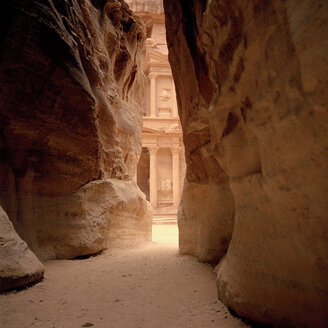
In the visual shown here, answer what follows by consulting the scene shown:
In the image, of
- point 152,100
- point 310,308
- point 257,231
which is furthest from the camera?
point 152,100

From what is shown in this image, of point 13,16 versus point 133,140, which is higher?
point 13,16

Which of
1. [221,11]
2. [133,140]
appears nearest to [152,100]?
[133,140]

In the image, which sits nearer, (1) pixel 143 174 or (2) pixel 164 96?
(2) pixel 164 96

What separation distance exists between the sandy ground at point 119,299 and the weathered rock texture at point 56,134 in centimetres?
88

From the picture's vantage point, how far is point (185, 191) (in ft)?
18.9

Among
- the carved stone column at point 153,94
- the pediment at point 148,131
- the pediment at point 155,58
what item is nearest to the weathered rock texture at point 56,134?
the pediment at point 148,131

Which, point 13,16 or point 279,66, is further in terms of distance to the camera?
point 13,16

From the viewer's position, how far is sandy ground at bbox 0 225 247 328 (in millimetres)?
2326

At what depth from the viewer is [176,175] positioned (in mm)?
19656

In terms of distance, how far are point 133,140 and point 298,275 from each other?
759 cm

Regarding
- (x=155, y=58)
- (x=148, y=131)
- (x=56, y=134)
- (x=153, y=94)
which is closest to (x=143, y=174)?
(x=148, y=131)

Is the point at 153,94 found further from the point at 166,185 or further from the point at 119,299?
the point at 119,299

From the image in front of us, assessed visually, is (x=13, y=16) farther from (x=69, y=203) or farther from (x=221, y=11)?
(x=221, y=11)

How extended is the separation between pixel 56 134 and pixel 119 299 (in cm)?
315
